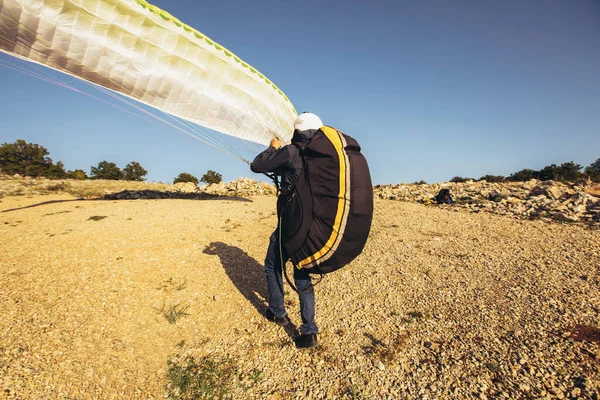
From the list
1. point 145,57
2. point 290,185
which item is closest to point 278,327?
point 290,185

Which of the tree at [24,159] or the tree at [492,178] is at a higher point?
the tree at [492,178]

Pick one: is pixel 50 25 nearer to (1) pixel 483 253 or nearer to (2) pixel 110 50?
(2) pixel 110 50

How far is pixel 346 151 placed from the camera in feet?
9.77

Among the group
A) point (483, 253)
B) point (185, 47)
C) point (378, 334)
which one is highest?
point (185, 47)

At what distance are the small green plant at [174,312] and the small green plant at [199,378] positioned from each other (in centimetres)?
95

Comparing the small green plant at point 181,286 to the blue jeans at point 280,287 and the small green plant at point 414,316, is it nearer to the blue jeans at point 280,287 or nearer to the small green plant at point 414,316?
the blue jeans at point 280,287

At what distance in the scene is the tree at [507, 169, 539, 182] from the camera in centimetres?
3008

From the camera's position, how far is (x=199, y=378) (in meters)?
3.25

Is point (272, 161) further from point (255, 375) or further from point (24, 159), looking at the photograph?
point (24, 159)

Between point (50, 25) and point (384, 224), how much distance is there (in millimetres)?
10821

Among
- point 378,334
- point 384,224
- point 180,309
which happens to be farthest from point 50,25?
point 384,224

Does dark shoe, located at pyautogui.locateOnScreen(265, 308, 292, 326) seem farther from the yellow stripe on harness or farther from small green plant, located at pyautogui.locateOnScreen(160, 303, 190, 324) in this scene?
the yellow stripe on harness

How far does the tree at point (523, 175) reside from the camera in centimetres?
3008

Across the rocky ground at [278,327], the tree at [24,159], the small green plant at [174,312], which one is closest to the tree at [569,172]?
the rocky ground at [278,327]
